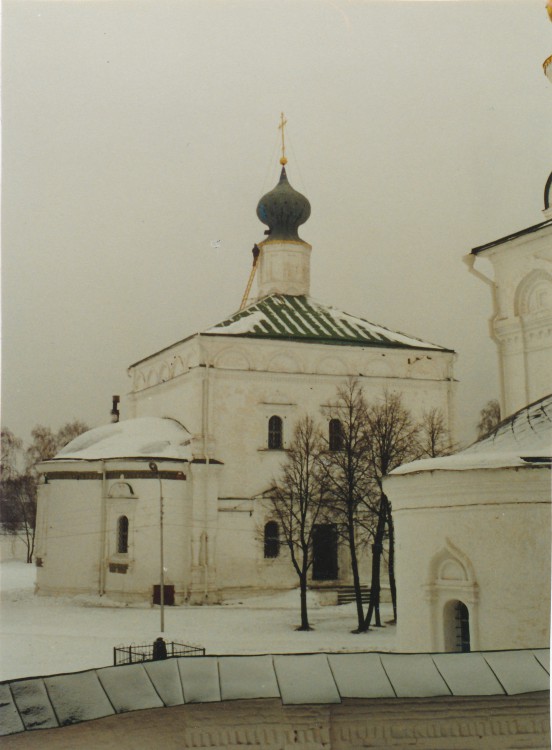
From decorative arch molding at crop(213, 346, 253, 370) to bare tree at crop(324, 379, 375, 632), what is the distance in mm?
1194

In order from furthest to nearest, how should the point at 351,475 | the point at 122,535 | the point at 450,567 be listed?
the point at 351,475 → the point at 122,535 → the point at 450,567

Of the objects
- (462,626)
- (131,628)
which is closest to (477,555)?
(462,626)

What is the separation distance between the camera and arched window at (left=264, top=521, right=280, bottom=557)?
913cm

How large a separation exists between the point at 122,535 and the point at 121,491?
1.04 meters

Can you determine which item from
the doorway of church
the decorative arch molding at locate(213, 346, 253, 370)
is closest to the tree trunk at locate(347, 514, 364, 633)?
the doorway of church

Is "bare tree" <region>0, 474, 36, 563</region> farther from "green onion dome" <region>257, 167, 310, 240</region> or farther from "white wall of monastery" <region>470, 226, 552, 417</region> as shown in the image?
"white wall of monastery" <region>470, 226, 552, 417</region>

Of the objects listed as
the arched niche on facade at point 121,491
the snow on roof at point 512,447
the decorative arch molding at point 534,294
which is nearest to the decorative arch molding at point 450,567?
the snow on roof at point 512,447

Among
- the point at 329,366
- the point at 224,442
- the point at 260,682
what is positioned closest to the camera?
the point at 260,682

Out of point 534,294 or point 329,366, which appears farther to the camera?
point 329,366

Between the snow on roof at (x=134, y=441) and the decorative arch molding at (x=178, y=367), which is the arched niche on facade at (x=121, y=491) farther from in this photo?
the decorative arch molding at (x=178, y=367)

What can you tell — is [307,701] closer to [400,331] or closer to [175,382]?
[400,331]

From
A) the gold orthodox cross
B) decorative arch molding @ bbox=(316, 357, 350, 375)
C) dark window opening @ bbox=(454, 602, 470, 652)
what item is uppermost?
Answer: the gold orthodox cross

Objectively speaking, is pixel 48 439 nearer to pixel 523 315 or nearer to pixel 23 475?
pixel 23 475

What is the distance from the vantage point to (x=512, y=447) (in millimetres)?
6176
